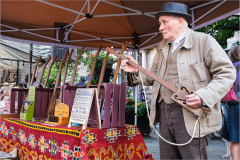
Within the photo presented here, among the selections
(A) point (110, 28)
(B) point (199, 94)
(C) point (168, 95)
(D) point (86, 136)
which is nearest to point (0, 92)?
(A) point (110, 28)

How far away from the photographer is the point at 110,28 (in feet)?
14.5

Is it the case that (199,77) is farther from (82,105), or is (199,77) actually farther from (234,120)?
(234,120)

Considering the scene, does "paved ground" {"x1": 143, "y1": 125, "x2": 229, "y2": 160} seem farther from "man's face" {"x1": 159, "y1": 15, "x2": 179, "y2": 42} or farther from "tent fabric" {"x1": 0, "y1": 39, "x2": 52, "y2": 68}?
"tent fabric" {"x1": 0, "y1": 39, "x2": 52, "y2": 68}

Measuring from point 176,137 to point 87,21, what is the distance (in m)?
3.16

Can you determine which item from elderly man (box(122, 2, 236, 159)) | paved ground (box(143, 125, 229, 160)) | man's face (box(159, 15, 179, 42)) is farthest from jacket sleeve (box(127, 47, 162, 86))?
paved ground (box(143, 125, 229, 160))

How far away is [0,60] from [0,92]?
302 cm

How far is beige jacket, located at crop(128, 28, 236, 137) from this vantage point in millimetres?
1600

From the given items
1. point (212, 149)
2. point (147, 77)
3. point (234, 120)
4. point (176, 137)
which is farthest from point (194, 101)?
point (212, 149)

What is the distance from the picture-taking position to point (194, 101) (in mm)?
1601

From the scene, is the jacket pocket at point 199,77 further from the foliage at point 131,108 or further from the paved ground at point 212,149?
the foliage at point 131,108

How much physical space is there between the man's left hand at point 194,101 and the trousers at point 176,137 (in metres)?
0.14

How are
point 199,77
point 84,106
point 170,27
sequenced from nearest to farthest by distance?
1. point 199,77
2. point 170,27
3. point 84,106

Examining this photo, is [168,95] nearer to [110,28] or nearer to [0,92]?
[110,28]

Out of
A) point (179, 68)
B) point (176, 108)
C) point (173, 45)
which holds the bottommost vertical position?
point (176, 108)
